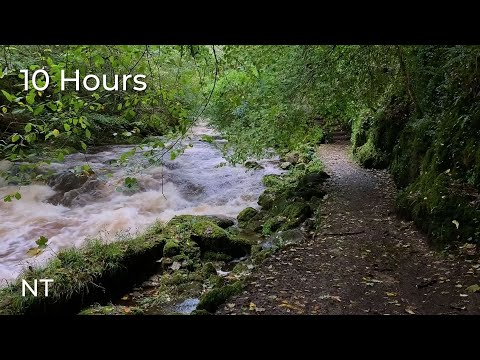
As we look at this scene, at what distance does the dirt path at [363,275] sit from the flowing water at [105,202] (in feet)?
6.35

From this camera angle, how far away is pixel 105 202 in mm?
7559

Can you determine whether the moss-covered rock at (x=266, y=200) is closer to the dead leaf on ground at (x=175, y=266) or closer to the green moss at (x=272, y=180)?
the green moss at (x=272, y=180)

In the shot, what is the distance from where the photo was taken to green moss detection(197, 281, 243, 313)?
3619mm

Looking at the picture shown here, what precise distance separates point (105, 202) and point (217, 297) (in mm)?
4586

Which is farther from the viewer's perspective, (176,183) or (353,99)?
(176,183)

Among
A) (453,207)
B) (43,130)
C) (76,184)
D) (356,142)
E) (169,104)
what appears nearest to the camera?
(43,130)

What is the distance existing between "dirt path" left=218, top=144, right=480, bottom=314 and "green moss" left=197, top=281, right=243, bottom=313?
0.28 ft

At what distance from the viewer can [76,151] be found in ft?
34.1

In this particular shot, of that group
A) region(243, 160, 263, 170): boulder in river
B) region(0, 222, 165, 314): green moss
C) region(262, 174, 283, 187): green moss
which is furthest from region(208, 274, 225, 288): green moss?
region(243, 160, 263, 170): boulder in river

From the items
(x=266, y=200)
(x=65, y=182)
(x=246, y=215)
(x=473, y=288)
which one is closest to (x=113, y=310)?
(x=473, y=288)
